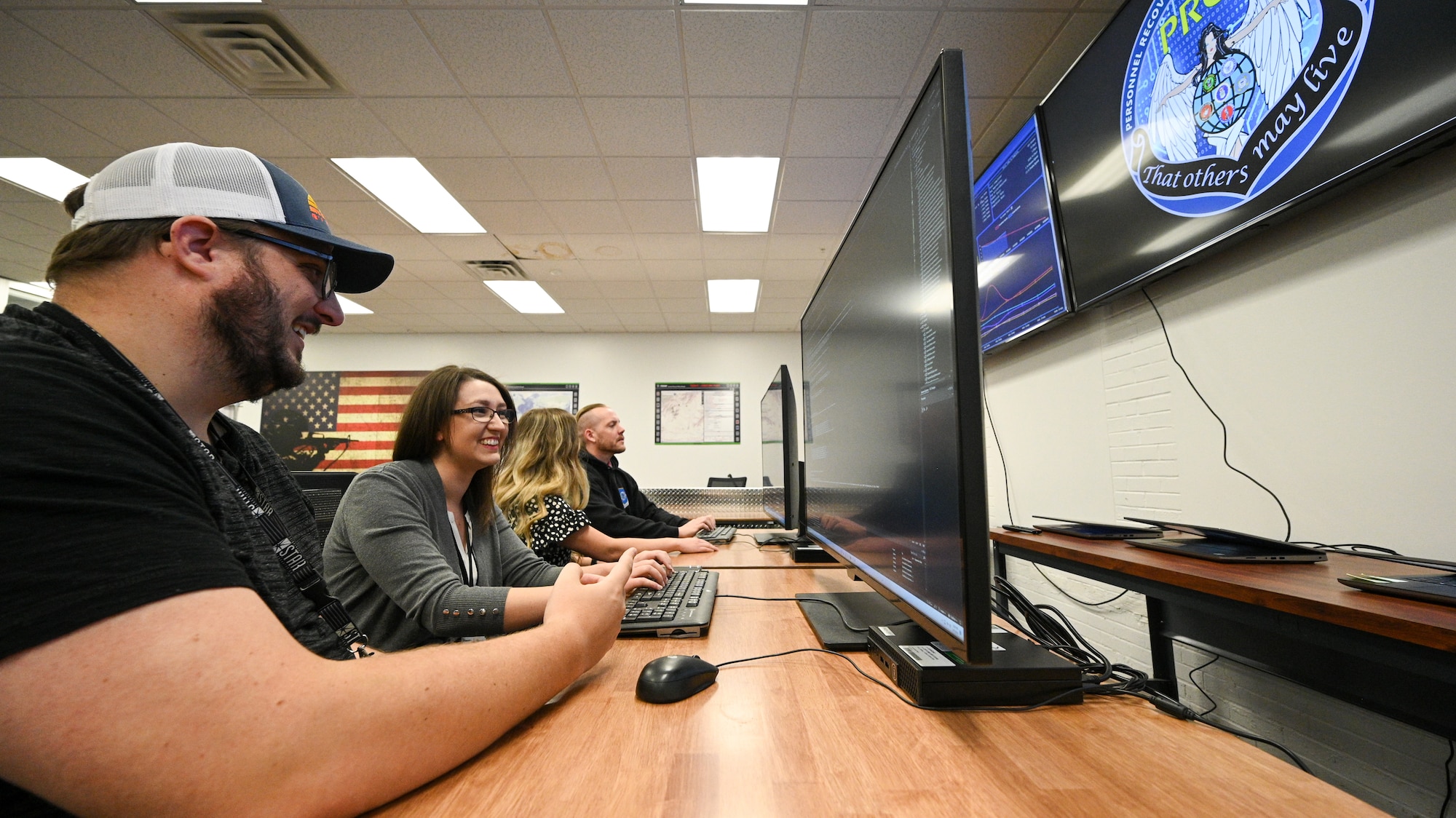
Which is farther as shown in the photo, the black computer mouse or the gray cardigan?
the gray cardigan

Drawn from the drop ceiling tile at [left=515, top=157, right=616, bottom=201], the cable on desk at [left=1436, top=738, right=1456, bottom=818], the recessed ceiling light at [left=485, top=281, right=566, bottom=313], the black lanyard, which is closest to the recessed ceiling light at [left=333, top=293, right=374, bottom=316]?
the recessed ceiling light at [left=485, top=281, right=566, bottom=313]

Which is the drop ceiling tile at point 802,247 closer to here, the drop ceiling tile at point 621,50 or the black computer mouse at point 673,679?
the drop ceiling tile at point 621,50

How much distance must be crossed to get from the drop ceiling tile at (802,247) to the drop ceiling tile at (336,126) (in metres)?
2.47

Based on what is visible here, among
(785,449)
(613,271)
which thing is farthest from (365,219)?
(785,449)

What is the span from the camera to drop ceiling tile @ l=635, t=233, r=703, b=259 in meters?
4.12

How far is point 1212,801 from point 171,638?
→ 0.75 m

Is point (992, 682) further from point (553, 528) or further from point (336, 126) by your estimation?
point (336, 126)

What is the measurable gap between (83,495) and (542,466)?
180cm

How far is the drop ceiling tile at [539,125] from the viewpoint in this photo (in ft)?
8.77

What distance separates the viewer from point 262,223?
26.4 inches

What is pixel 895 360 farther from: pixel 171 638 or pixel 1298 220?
pixel 1298 220

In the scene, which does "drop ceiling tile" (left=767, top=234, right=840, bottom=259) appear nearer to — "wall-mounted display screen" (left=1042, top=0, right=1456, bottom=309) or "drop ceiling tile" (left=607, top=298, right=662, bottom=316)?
"drop ceiling tile" (left=607, top=298, right=662, bottom=316)

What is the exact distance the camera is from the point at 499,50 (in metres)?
2.34

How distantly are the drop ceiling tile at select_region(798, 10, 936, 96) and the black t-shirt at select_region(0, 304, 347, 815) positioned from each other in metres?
2.46
